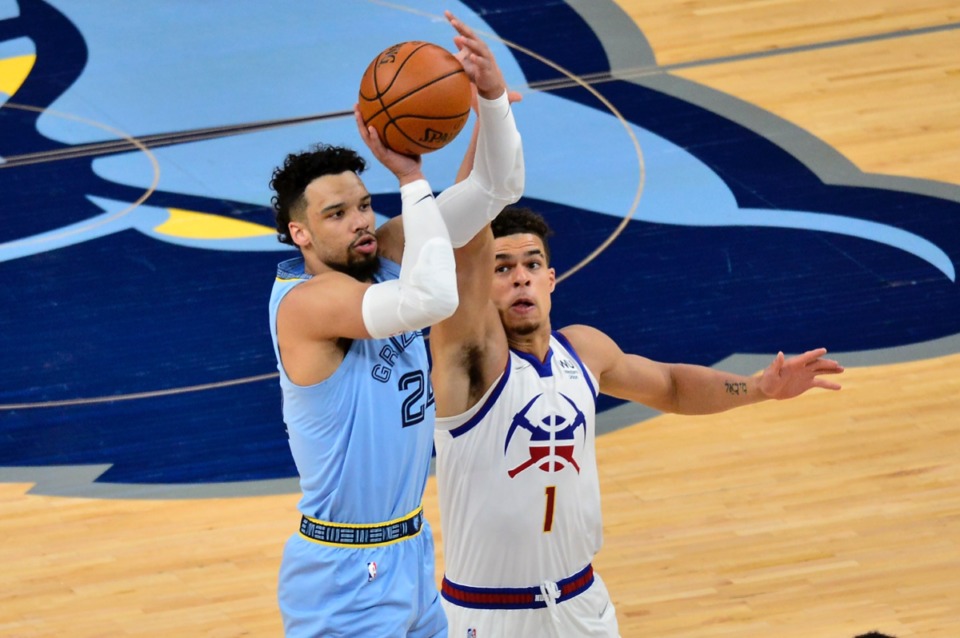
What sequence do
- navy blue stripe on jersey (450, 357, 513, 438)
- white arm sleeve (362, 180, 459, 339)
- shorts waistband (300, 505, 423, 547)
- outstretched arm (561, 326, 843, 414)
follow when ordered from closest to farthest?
1. white arm sleeve (362, 180, 459, 339)
2. shorts waistband (300, 505, 423, 547)
3. navy blue stripe on jersey (450, 357, 513, 438)
4. outstretched arm (561, 326, 843, 414)

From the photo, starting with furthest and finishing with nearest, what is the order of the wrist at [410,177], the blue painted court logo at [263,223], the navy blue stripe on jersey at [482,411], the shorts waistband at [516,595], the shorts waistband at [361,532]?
the blue painted court logo at [263,223] → the shorts waistband at [516,595] → the navy blue stripe on jersey at [482,411] → the shorts waistband at [361,532] → the wrist at [410,177]

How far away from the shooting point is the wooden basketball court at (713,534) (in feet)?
24.2

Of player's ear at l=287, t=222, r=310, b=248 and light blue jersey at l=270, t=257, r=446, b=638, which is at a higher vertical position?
player's ear at l=287, t=222, r=310, b=248

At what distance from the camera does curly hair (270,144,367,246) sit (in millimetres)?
5285

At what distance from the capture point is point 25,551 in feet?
26.5

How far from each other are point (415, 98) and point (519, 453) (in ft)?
4.99

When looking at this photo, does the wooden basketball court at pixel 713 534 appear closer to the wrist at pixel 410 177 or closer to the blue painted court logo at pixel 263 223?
the blue painted court logo at pixel 263 223

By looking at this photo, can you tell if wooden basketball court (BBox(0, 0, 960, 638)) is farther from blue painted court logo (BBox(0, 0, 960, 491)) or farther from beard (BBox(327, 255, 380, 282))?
beard (BBox(327, 255, 380, 282))

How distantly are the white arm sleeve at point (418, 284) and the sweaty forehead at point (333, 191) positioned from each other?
0.34 m

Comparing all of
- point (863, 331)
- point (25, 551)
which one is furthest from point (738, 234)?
point (25, 551)

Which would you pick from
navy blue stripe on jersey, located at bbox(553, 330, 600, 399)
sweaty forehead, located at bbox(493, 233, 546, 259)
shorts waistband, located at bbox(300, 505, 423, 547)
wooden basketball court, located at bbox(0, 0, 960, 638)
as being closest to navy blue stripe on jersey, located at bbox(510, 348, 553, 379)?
navy blue stripe on jersey, located at bbox(553, 330, 600, 399)

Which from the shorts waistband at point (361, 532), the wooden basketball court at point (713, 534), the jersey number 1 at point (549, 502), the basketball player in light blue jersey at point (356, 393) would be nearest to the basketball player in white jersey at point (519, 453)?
the jersey number 1 at point (549, 502)

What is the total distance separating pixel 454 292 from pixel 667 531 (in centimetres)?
351

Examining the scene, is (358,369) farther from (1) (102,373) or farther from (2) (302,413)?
(1) (102,373)
